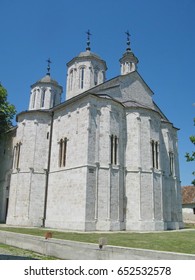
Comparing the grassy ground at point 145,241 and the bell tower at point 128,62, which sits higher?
the bell tower at point 128,62

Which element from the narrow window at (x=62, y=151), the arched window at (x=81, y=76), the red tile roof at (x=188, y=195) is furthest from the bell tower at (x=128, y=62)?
the red tile roof at (x=188, y=195)

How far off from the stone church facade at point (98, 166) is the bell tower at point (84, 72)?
4.68 metres

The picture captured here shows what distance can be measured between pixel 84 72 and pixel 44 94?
6.78 m

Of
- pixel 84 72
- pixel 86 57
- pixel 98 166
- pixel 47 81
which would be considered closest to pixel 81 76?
pixel 84 72

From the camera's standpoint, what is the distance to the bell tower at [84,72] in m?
30.4

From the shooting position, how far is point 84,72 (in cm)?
3095

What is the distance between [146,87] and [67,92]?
9.44 meters

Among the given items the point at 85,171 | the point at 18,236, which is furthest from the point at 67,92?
the point at 18,236

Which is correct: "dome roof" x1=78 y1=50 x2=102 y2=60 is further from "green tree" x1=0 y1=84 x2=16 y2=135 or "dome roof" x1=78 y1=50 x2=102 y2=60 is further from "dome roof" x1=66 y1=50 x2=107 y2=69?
"green tree" x1=0 y1=84 x2=16 y2=135

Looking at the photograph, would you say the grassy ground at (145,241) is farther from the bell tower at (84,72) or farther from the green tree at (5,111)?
the bell tower at (84,72)

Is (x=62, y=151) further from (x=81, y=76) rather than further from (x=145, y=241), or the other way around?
(x=145, y=241)

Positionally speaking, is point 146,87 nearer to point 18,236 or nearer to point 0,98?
point 0,98

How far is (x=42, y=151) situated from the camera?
25953 mm

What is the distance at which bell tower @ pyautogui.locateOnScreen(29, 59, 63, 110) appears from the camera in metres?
34.0
